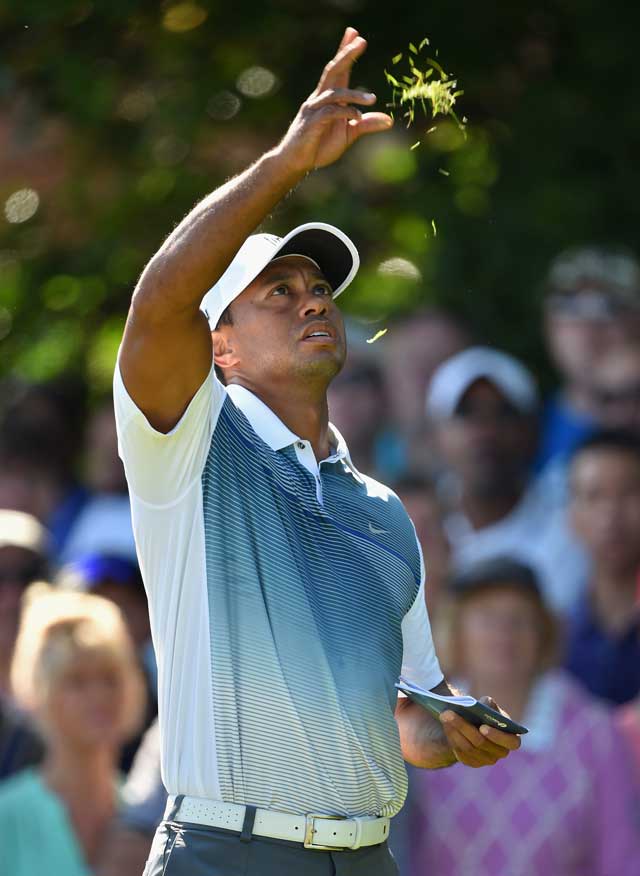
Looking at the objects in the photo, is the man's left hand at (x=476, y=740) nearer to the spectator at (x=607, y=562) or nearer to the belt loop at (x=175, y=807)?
the belt loop at (x=175, y=807)

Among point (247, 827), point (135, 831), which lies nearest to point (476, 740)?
point (247, 827)

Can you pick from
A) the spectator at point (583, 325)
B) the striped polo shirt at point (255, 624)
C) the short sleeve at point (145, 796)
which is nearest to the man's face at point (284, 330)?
the striped polo shirt at point (255, 624)

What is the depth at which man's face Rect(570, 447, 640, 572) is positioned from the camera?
6.50 meters

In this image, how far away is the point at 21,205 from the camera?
8297 mm

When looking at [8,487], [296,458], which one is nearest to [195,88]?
[8,487]

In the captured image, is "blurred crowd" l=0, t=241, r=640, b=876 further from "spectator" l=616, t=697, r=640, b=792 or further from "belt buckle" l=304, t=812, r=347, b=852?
"belt buckle" l=304, t=812, r=347, b=852

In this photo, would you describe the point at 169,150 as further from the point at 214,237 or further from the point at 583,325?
the point at 214,237

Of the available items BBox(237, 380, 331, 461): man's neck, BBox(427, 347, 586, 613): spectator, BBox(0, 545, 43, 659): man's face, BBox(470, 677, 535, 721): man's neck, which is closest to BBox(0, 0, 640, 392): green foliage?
BBox(427, 347, 586, 613): spectator

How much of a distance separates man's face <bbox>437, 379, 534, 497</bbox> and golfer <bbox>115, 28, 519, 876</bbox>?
344cm

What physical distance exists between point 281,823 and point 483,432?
3.93 metres

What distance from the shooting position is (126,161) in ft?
25.6

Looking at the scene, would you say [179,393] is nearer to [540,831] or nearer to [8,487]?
[540,831]

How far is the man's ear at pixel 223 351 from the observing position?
382 cm

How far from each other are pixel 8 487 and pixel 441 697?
4.68m
